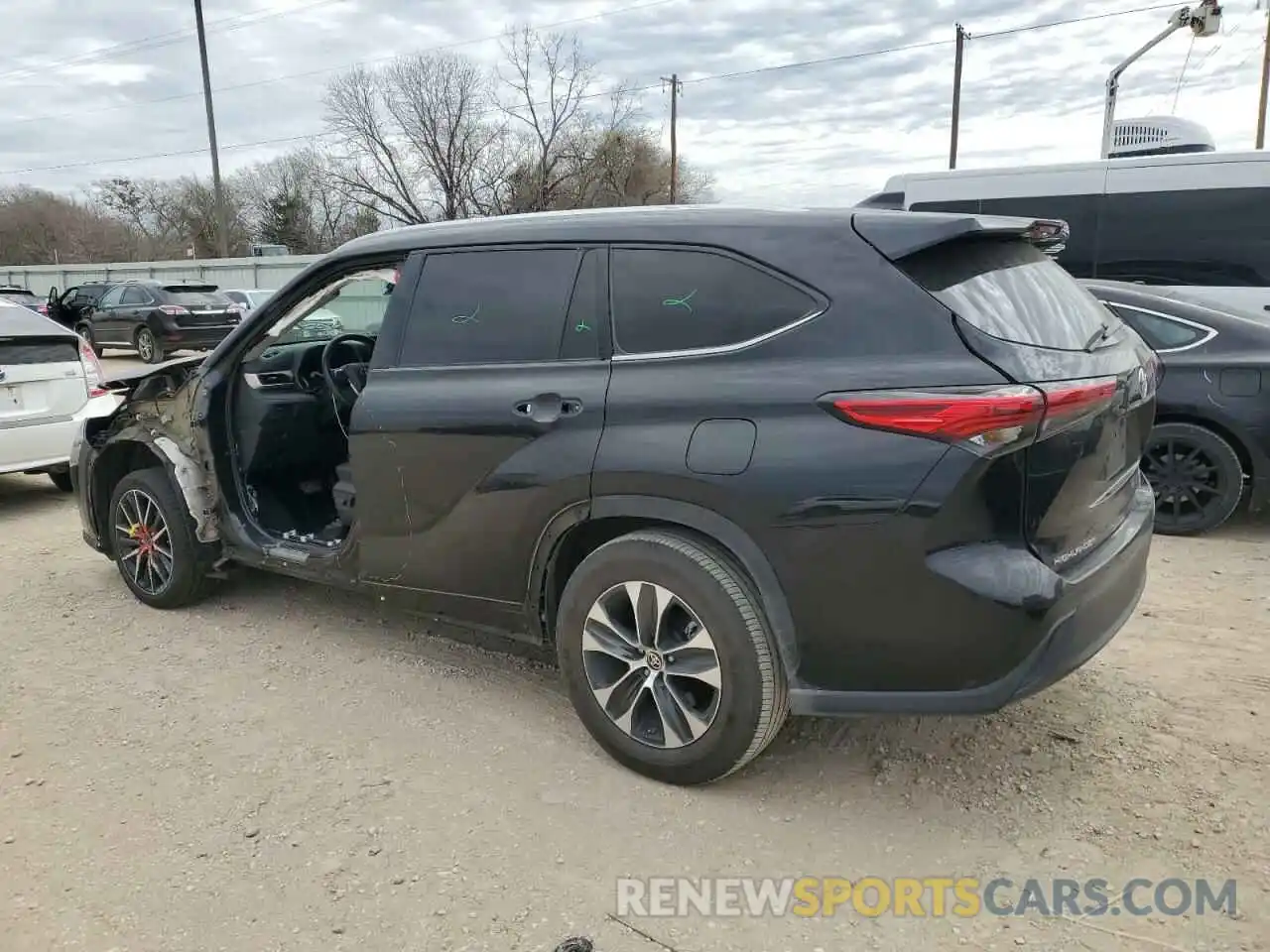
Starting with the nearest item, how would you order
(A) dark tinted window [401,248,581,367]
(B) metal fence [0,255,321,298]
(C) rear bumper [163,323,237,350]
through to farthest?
(A) dark tinted window [401,248,581,367] < (C) rear bumper [163,323,237,350] < (B) metal fence [0,255,321,298]

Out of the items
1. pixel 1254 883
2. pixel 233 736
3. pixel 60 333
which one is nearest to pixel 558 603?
pixel 233 736

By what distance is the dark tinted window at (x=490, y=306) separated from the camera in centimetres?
316

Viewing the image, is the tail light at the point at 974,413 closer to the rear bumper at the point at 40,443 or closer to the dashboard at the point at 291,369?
the dashboard at the point at 291,369

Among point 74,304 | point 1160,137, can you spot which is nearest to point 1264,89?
point 1160,137

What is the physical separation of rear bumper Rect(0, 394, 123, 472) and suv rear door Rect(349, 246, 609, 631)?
12.9ft

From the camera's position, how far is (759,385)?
8.68ft

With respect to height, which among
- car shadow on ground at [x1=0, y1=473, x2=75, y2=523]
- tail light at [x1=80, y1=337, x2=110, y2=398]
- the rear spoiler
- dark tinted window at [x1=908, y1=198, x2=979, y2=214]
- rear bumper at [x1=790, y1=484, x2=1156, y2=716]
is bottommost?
car shadow on ground at [x1=0, y1=473, x2=75, y2=523]

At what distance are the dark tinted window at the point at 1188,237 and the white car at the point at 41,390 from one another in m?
8.56

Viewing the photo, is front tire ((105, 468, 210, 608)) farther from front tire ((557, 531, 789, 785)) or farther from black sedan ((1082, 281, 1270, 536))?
black sedan ((1082, 281, 1270, 536))

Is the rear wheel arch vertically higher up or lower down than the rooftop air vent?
lower down

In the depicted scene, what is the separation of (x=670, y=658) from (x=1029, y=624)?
1031 mm

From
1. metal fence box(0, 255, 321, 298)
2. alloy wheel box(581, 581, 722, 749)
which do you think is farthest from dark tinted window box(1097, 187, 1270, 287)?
metal fence box(0, 255, 321, 298)

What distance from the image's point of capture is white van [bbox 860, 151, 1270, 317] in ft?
25.9

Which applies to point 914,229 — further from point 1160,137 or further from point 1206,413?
point 1160,137
